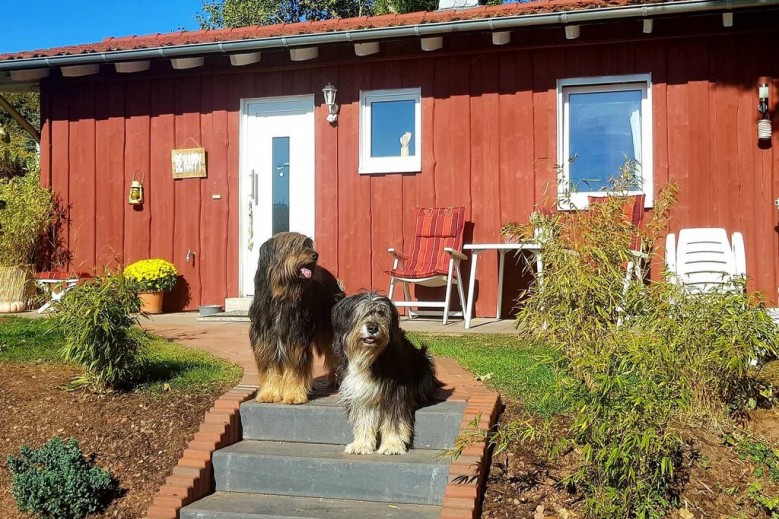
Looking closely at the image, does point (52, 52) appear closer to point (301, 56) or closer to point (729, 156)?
point (301, 56)

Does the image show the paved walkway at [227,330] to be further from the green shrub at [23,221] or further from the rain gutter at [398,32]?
the rain gutter at [398,32]

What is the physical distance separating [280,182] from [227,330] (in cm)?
248

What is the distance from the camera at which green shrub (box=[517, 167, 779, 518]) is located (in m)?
2.99

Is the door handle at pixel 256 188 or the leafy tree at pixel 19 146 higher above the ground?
the leafy tree at pixel 19 146

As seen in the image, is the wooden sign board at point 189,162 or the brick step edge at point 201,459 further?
the wooden sign board at point 189,162

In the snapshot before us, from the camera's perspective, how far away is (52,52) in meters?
8.98

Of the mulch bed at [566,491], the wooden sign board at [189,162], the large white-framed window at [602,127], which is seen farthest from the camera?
the wooden sign board at [189,162]

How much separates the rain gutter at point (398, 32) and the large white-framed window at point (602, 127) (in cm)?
82

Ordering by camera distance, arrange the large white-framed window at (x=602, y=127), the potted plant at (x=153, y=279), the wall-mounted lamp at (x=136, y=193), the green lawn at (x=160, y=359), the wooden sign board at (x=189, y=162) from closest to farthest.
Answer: the green lawn at (x=160, y=359)
the large white-framed window at (x=602, y=127)
the potted plant at (x=153, y=279)
the wooden sign board at (x=189, y=162)
the wall-mounted lamp at (x=136, y=193)

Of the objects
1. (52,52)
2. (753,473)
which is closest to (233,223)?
(52,52)

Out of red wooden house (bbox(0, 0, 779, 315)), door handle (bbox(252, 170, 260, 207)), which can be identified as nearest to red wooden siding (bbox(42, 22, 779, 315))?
red wooden house (bbox(0, 0, 779, 315))

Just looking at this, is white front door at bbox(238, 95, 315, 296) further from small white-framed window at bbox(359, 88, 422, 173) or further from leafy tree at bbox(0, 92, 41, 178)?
leafy tree at bbox(0, 92, 41, 178)

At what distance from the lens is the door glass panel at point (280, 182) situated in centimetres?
888

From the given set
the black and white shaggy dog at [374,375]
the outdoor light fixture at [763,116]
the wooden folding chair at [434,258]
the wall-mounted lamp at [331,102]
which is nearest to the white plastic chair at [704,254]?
the outdoor light fixture at [763,116]
